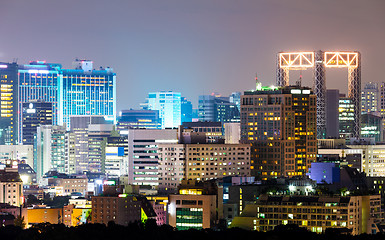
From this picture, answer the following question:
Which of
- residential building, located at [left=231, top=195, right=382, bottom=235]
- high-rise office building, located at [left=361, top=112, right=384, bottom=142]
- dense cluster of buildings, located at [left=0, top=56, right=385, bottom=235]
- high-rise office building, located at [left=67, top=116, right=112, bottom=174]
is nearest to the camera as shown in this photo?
residential building, located at [left=231, top=195, right=382, bottom=235]

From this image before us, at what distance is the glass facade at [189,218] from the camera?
87750 mm

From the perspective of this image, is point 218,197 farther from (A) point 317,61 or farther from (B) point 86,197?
(A) point 317,61

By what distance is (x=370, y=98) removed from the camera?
193 metres

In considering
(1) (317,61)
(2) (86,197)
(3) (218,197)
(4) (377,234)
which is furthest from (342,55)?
(4) (377,234)

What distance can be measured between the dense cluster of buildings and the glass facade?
0.29 ft

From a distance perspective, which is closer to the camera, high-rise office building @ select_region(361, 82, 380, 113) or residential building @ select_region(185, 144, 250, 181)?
residential building @ select_region(185, 144, 250, 181)

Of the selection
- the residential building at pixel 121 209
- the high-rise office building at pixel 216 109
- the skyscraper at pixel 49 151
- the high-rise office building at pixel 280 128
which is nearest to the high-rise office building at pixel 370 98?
the high-rise office building at pixel 216 109

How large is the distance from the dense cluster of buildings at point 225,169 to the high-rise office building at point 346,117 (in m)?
0.11

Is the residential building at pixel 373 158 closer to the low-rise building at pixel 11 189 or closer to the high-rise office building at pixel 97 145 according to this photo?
the low-rise building at pixel 11 189

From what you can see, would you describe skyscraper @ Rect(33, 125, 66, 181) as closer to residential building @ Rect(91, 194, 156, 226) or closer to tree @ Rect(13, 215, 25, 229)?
tree @ Rect(13, 215, 25, 229)

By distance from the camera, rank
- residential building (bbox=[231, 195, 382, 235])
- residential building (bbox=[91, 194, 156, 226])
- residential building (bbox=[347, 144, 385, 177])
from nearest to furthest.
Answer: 1. residential building (bbox=[231, 195, 382, 235])
2. residential building (bbox=[91, 194, 156, 226])
3. residential building (bbox=[347, 144, 385, 177])

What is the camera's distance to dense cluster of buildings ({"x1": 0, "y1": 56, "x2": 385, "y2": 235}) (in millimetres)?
85188

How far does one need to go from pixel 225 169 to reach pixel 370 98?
76908 millimetres

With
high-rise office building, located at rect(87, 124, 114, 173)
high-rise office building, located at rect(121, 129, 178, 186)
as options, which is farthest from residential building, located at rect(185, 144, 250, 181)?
high-rise office building, located at rect(87, 124, 114, 173)
